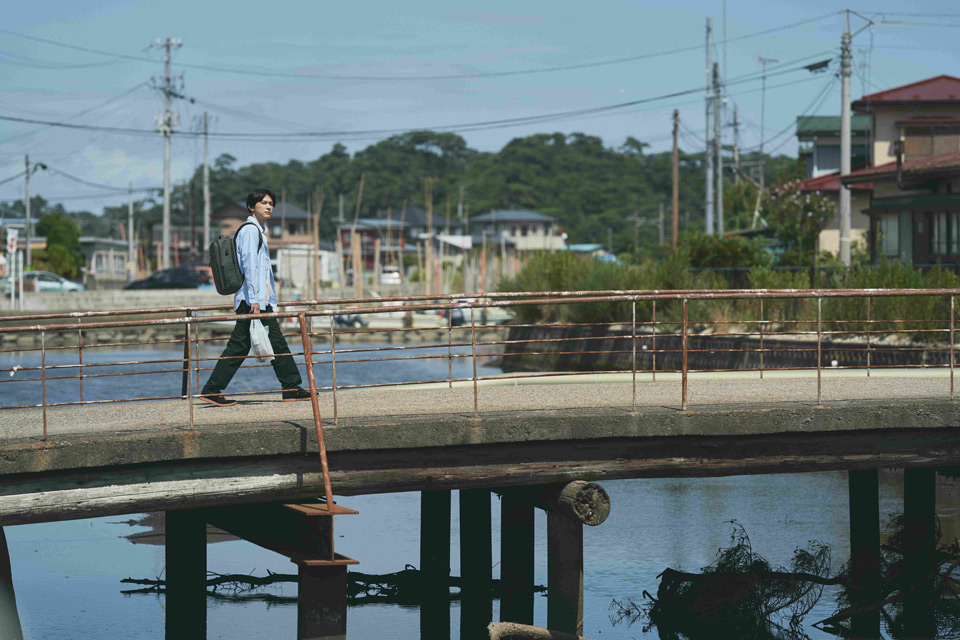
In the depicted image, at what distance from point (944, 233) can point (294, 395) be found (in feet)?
86.2

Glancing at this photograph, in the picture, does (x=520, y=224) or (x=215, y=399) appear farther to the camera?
(x=520, y=224)

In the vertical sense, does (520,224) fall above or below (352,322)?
above

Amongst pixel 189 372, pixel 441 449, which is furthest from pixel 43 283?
pixel 441 449

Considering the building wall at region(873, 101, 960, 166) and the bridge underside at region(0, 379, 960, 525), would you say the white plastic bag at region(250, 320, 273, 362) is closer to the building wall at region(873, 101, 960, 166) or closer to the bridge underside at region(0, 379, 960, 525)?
the bridge underside at region(0, 379, 960, 525)

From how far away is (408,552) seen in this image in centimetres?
1423

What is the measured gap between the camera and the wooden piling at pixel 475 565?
10711mm

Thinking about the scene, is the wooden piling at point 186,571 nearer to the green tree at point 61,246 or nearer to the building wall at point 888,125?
the building wall at point 888,125

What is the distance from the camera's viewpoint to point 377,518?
641 inches

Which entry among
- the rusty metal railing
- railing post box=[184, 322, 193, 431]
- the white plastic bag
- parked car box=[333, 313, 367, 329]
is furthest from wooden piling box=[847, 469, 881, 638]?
parked car box=[333, 313, 367, 329]

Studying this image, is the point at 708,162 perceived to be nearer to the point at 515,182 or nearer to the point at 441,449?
the point at 441,449

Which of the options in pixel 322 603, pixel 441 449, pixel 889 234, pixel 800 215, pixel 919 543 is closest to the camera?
pixel 322 603

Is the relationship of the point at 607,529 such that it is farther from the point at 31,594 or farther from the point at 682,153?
the point at 682,153

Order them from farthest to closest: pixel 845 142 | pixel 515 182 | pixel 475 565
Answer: pixel 515 182 < pixel 845 142 < pixel 475 565

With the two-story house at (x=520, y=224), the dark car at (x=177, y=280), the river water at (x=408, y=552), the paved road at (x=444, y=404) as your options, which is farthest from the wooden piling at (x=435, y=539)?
the two-story house at (x=520, y=224)
